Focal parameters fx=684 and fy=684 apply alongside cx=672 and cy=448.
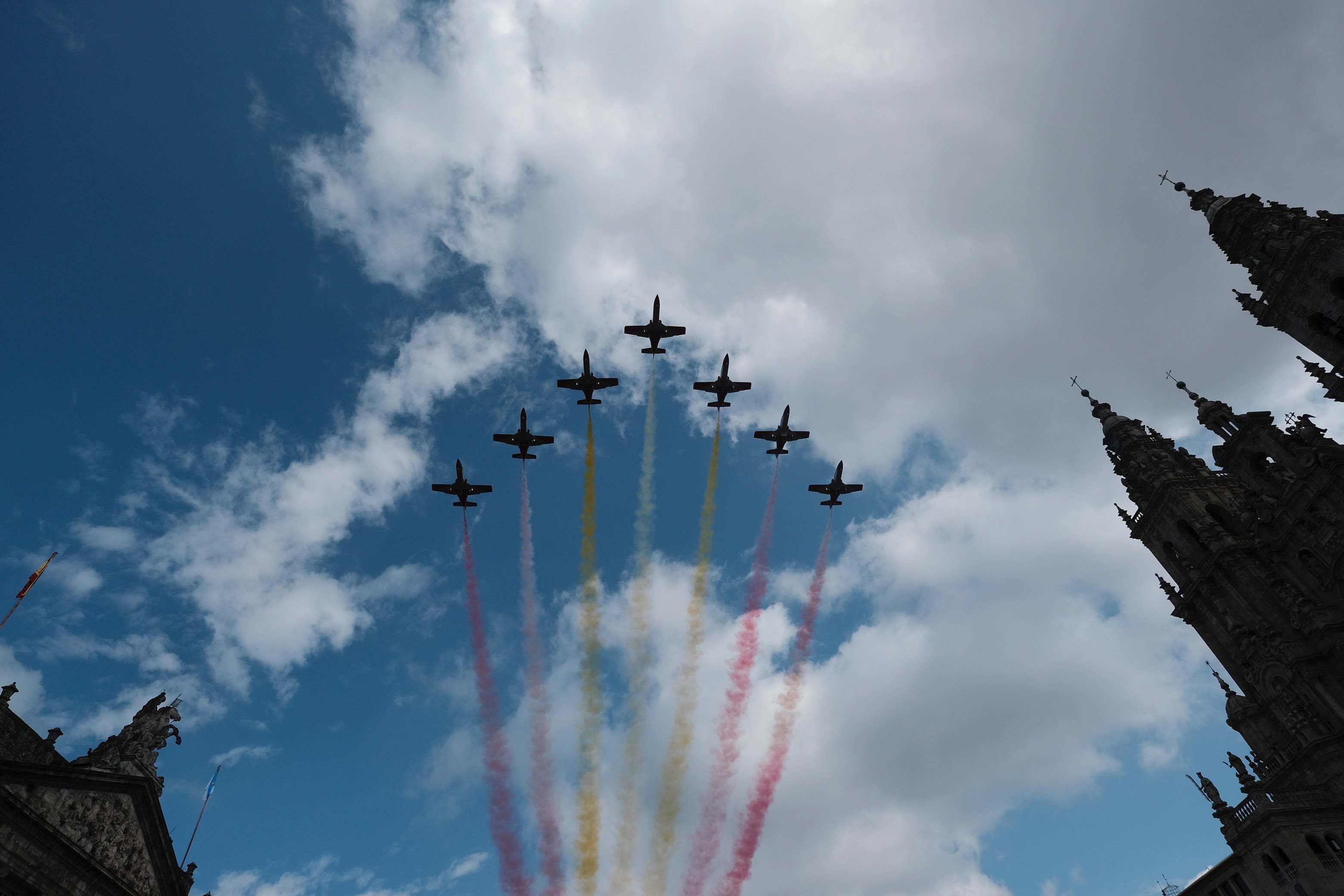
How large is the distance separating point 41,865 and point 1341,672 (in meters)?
90.2

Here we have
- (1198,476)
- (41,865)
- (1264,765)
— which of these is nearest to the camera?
(41,865)

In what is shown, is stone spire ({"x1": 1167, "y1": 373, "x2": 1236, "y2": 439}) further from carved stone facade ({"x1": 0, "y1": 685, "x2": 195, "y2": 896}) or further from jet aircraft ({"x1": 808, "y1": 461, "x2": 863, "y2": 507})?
carved stone facade ({"x1": 0, "y1": 685, "x2": 195, "y2": 896})

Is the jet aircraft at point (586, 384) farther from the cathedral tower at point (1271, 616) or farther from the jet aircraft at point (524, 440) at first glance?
the cathedral tower at point (1271, 616)

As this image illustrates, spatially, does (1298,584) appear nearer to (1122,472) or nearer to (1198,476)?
(1198,476)

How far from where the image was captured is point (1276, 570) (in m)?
57.5

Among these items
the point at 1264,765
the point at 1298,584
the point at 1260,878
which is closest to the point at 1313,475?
the point at 1298,584

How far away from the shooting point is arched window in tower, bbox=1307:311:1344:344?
54938 millimetres

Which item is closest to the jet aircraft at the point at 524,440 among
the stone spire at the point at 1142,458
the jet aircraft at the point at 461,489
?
the jet aircraft at the point at 461,489

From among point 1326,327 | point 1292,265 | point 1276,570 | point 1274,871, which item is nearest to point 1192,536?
point 1276,570

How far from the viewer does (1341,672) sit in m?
50.9

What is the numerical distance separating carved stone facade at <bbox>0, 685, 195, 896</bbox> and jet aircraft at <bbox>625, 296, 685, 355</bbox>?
5352cm

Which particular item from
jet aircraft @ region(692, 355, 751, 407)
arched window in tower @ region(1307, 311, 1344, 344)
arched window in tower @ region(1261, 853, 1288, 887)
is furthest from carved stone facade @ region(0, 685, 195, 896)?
arched window in tower @ region(1307, 311, 1344, 344)

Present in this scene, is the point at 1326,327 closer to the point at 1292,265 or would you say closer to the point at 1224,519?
the point at 1292,265

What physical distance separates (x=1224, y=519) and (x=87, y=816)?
97.5 meters
